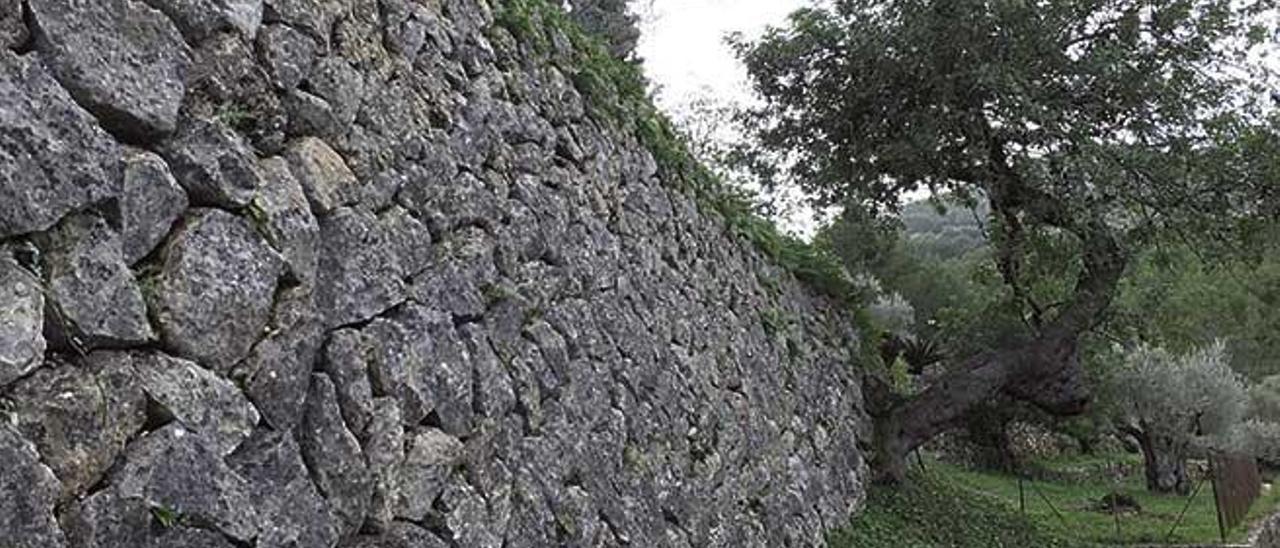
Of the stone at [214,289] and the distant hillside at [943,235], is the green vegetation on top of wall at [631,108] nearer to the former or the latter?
the stone at [214,289]

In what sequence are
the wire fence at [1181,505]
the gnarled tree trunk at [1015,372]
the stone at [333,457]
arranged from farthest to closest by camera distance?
the wire fence at [1181,505], the gnarled tree trunk at [1015,372], the stone at [333,457]

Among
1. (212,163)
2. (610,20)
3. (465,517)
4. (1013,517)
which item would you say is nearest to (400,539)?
(465,517)

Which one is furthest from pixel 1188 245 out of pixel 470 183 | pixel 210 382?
pixel 210 382

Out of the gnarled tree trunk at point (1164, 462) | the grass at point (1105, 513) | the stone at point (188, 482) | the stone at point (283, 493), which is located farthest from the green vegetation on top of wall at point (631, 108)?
the gnarled tree trunk at point (1164, 462)

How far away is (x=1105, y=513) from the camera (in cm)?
1495

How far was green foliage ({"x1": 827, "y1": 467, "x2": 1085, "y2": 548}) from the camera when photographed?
945 cm

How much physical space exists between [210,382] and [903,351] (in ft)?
50.3

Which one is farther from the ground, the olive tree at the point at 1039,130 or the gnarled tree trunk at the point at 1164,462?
the olive tree at the point at 1039,130

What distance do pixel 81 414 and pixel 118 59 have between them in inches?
38.4

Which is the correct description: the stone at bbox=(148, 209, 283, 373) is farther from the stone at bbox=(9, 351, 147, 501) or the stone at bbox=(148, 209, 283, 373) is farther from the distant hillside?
the distant hillside

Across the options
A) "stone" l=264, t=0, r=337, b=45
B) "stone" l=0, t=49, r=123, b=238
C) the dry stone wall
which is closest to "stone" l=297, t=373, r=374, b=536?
the dry stone wall

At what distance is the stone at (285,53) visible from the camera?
3.50m

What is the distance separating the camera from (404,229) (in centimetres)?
404

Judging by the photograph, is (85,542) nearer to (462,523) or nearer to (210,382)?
(210,382)
